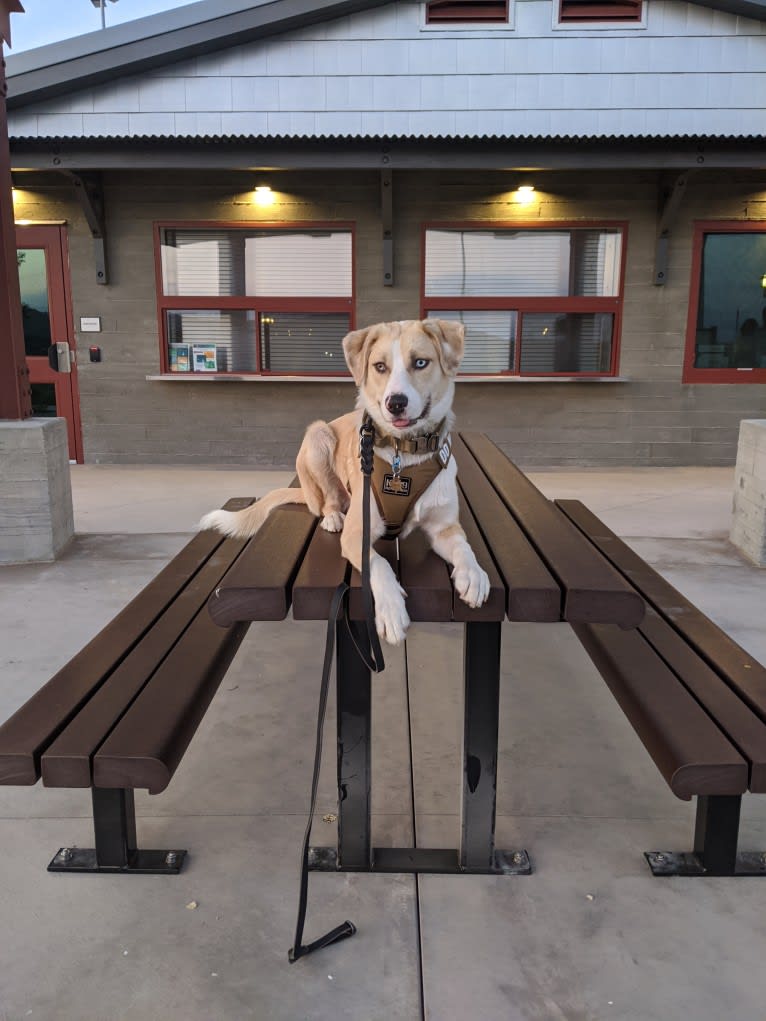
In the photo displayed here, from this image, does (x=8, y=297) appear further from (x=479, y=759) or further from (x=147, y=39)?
(x=479, y=759)

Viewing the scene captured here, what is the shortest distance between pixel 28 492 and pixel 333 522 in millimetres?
3030

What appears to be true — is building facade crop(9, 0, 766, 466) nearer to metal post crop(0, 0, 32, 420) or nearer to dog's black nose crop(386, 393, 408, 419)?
metal post crop(0, 0, 32, 420)

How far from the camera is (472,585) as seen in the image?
1771 mm

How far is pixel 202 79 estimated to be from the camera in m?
7.30

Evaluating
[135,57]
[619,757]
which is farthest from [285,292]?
[619,757]

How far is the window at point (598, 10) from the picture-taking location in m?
7.25

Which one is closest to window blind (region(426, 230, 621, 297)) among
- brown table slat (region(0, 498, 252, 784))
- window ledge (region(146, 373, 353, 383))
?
window ledge (region(146, 373, 353, 383))

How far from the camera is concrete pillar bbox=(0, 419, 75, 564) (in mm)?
4680

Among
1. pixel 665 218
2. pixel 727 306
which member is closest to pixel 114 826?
pixel 665 218

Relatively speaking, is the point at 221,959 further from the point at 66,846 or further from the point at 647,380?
the point at 647,380

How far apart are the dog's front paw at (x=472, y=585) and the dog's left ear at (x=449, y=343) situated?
62 cm

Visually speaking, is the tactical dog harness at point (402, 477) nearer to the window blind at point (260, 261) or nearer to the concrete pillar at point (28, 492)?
the concrete pillar at point (28, 492)

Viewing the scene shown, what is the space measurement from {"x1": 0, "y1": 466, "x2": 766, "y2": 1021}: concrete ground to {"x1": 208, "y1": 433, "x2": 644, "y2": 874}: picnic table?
0.09 metres

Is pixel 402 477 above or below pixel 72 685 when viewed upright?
above
